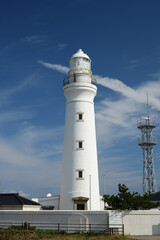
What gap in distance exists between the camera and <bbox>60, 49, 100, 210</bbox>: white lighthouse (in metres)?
31.0

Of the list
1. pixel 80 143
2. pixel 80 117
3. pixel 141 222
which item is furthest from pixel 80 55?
pixel 141 222

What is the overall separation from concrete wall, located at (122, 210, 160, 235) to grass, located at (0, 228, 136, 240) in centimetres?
297

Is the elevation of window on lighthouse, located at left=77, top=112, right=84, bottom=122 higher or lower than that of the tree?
higher

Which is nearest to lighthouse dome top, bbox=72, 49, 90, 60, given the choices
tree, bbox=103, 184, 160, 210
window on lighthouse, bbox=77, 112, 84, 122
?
window on lighthouse, bbox=77, 112, 84, 122

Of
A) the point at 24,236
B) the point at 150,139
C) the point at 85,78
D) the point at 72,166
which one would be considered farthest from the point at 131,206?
the point at 150,139

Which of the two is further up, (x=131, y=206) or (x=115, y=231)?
(x=131, y=206)

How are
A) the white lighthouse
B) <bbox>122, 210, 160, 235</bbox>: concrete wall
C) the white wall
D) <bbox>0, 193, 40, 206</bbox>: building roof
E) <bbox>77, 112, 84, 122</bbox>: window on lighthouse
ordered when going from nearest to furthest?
<bbox>122, 210, 160, 235</bbox>: concrete wall, the white lighthouse, <bbox>0, 193, 40, 206</bbox>: building roof, <bbox>77, 112, 84, 122</bbox>: window on lighthouse, the white wall

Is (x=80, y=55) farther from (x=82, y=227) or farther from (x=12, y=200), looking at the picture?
(x=82, y=227)

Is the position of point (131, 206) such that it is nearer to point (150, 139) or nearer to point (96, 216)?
point (96, 216)

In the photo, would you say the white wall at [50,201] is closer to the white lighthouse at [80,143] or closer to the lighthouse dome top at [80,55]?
the white lighthouse at [80,143]

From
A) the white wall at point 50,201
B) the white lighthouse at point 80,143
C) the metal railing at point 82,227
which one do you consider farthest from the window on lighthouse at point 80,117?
the metal railing at point 82,227

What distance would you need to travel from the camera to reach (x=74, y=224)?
2678 cm

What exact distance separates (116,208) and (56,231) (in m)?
5.28

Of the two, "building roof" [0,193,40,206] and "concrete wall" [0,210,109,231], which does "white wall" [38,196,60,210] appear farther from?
"concrete wall" [0,210,109,231]
